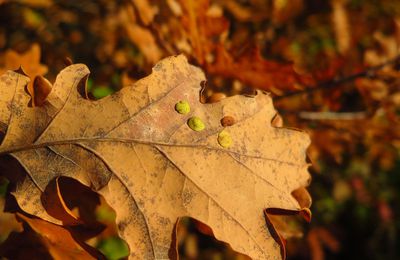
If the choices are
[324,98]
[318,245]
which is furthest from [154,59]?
[318,245]

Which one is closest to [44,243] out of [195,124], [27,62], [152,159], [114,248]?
[152,159]

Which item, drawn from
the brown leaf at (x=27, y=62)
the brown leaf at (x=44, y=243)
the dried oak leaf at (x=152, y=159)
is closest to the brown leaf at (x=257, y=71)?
the dried oak leaf at (x=152, y=159)

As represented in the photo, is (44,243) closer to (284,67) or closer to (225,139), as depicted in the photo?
(225,139)

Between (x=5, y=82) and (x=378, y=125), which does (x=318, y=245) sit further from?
(x=5, y=82)

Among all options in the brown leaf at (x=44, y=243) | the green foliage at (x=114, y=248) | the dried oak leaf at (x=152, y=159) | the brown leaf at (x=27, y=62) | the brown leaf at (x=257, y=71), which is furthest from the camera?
the green foliage at (x=114, y=248)

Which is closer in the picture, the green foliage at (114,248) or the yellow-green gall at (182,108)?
the yellow-green gall at (182,108)

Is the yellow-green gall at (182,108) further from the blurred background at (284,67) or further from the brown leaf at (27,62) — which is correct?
the brown leaf at (27,62)

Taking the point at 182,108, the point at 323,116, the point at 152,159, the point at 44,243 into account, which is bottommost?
the point at 44,243
